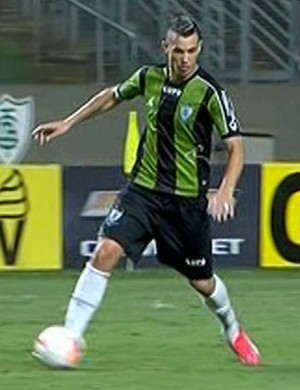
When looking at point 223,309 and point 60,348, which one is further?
point 223,309

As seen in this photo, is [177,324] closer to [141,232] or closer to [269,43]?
[141,232]

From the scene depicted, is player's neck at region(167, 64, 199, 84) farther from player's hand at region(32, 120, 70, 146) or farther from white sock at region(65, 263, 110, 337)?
white sock at region(65, 263, 110, 337)

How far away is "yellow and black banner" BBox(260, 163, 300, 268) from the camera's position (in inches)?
631

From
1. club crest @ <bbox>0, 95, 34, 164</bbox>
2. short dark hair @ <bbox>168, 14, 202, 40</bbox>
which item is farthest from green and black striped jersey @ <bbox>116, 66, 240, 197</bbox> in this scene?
club crest @ <bbox>0, 95, 34, 164</bbox>

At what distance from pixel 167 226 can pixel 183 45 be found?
3.43ft

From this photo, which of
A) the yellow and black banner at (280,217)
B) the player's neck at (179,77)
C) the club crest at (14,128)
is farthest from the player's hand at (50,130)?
the club crest at (14,128)

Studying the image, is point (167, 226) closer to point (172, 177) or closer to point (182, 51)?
point (172, 177)

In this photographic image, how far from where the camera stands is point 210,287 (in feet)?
31.5

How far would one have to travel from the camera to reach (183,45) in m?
8.96

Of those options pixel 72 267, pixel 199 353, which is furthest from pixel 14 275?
pixel 199 353

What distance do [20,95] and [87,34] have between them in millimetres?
1180

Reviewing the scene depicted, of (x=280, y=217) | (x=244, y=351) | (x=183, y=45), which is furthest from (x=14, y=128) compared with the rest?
(x=183, y=45)

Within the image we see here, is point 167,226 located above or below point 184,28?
below

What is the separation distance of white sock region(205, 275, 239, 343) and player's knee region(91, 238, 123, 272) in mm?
697
